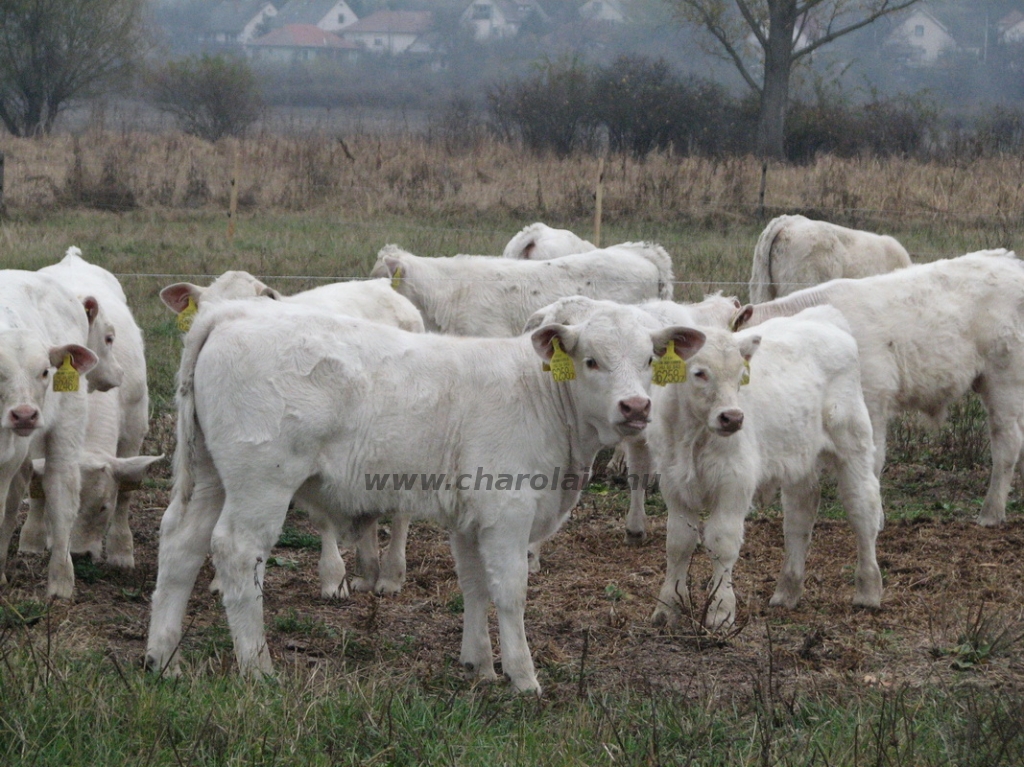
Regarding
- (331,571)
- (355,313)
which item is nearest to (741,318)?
(355,313)

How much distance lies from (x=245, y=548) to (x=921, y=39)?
101632 millimetres

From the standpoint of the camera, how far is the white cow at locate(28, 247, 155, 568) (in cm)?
724

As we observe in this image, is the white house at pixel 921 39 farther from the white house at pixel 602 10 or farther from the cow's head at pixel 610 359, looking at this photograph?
the cow's head at pixel 610 359

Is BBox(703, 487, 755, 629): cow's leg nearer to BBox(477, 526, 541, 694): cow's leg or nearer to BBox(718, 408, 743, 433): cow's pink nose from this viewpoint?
BBox(718, 408, 743, 433): cow's pink nose

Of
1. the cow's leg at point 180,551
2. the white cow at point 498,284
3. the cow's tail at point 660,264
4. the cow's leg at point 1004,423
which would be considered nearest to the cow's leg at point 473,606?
the cow's leg at point 180,551

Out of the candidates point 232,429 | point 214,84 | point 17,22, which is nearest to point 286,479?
point 232,429

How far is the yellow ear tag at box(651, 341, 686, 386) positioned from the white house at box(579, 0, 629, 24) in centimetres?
9310

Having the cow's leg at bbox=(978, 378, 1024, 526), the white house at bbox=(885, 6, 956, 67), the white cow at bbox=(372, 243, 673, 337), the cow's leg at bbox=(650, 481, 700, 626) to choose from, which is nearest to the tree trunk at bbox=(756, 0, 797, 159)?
the white cow at bbox=(372, 243, 673, 337)

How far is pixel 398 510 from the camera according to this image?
5605 millimetres

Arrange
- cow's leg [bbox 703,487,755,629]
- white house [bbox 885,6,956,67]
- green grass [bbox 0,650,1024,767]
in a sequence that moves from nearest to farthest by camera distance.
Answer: green grass [bbox 0,650,1024,767] < cow's leg [bbox 703,487,755,629] < white house [bbox 885,6,956,67]

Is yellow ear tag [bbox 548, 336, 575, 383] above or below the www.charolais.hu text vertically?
above

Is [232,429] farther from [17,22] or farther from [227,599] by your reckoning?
[17,22]

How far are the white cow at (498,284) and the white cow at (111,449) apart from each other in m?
2.19

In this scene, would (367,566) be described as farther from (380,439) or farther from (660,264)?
(660,264)
